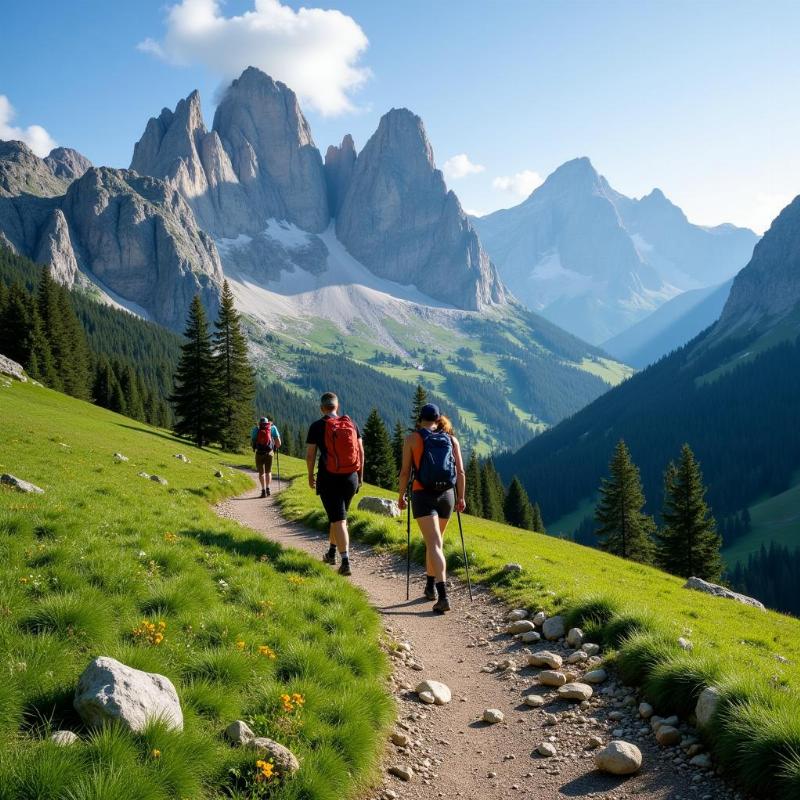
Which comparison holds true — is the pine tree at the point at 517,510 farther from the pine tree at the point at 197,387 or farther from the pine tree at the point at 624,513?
the pine tree at the point at 197,387

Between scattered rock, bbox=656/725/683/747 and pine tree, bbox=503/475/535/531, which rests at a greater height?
scattered rock, bbox=656/725/683/747

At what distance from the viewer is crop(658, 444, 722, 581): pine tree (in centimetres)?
5769

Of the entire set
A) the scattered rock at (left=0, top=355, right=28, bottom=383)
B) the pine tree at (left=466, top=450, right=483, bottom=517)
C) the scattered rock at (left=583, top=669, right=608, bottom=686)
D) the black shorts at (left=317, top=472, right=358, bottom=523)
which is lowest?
the pine tree at (left=466, top=450, right=483, bottom=517)

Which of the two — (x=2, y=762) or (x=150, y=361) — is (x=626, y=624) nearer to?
(x=2, y=762)

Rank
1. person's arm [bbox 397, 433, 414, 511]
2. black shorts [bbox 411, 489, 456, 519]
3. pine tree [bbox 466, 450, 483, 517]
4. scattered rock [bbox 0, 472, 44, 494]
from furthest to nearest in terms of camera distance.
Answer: pine tree [bbox 466, 450, 483, 517]
scattered rock [bbox 0, 472, 44, 494]
person's arm [bbox 397, 433, 414, 511]
black shorts [bbox 411, 489, 456, 519]

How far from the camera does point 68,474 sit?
66.1 ft

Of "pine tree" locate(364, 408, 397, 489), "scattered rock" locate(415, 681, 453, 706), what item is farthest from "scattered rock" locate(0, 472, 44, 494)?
"pine tree" locate(364, 408, 397, 489)

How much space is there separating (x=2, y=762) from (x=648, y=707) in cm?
697

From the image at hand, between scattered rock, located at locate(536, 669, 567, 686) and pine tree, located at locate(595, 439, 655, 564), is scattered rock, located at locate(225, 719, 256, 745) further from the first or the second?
pine tree, located at locate(595, 439, 655, 564)

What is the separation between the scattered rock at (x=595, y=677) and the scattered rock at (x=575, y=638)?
1.17 meters

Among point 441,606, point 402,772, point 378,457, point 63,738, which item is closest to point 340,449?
point 441,606

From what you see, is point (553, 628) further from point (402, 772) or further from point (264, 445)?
point (264, 445)

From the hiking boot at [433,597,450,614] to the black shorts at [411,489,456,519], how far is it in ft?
6.04

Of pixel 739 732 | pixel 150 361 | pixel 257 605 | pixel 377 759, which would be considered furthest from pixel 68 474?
pixel 150 361
